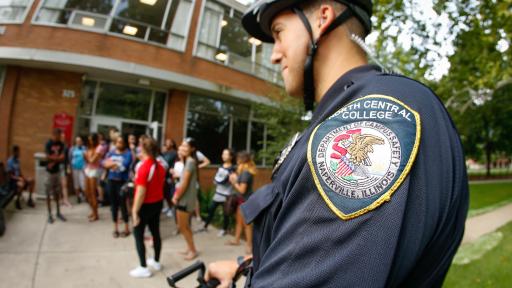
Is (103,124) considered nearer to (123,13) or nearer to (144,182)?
(144,182)

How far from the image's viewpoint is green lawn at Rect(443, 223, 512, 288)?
380 cm

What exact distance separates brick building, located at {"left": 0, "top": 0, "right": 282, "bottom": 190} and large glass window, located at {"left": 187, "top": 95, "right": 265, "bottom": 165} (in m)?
0.04

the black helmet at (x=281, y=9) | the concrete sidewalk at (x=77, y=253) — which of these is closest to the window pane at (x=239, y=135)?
the concrete sidewalk at (x=77, y=253)

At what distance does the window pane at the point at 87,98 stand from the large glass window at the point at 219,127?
126 inches

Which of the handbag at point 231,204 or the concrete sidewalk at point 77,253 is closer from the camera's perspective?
the concrete sidewalk at point 77,253

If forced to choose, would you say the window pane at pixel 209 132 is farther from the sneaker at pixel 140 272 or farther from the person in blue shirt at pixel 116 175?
the sneaker at pixel 140 272

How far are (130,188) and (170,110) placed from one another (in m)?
5.74

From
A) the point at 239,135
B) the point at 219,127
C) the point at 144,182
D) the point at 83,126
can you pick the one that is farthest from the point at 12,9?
the point at 239,135

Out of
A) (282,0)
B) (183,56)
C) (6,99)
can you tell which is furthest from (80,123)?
(282,0)

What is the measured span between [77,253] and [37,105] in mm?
6585

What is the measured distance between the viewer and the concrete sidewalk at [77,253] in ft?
13.0

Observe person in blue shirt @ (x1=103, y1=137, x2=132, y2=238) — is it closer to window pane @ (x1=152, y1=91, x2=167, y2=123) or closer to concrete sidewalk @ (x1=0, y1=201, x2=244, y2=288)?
concrete sidewalk @ (x1=0, y1=201, x2=244, y2=288)

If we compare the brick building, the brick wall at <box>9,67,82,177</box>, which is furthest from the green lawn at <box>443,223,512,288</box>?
the brick wall at <box>9,67,82,177</box>

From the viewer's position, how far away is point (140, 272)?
13.9 feet
